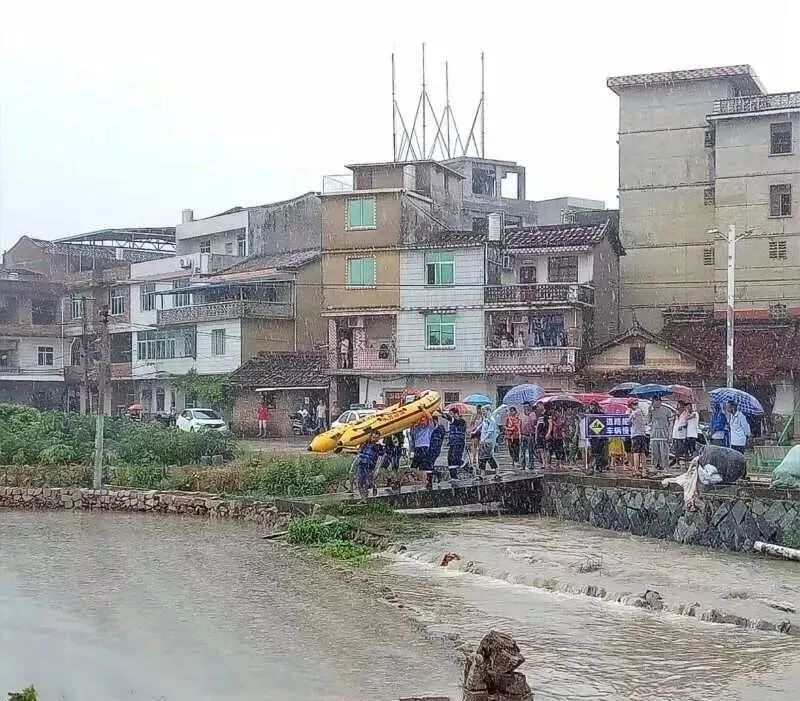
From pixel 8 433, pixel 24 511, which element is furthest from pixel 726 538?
pixel 8 433

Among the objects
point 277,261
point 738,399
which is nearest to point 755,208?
point 277,261

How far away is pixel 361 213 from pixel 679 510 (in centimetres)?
2840

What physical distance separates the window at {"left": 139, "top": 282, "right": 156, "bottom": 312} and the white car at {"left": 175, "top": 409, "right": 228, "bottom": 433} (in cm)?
1216

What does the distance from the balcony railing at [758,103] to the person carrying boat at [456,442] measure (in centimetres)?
2523

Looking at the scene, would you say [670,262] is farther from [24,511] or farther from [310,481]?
[24,511]

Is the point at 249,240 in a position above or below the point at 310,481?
above

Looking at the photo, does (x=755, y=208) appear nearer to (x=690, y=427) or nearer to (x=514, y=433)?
(x=514, y=433)

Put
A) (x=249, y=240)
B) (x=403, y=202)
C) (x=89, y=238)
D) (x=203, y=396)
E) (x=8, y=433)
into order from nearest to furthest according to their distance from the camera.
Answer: (x=8, y=433) < (x=403, y=202) < (x=203, y=396) < (x=249, y=240) < (x=89, y=238)

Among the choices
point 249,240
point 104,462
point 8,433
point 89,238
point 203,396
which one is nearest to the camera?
point 104,462

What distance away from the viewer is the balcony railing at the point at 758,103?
43.7 m

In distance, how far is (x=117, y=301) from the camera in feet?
201

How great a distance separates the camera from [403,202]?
154 ft

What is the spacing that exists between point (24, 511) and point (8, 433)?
19.3 ft

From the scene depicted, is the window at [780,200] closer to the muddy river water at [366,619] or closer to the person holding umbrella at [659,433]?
the person holding umbrella at [659,433]
